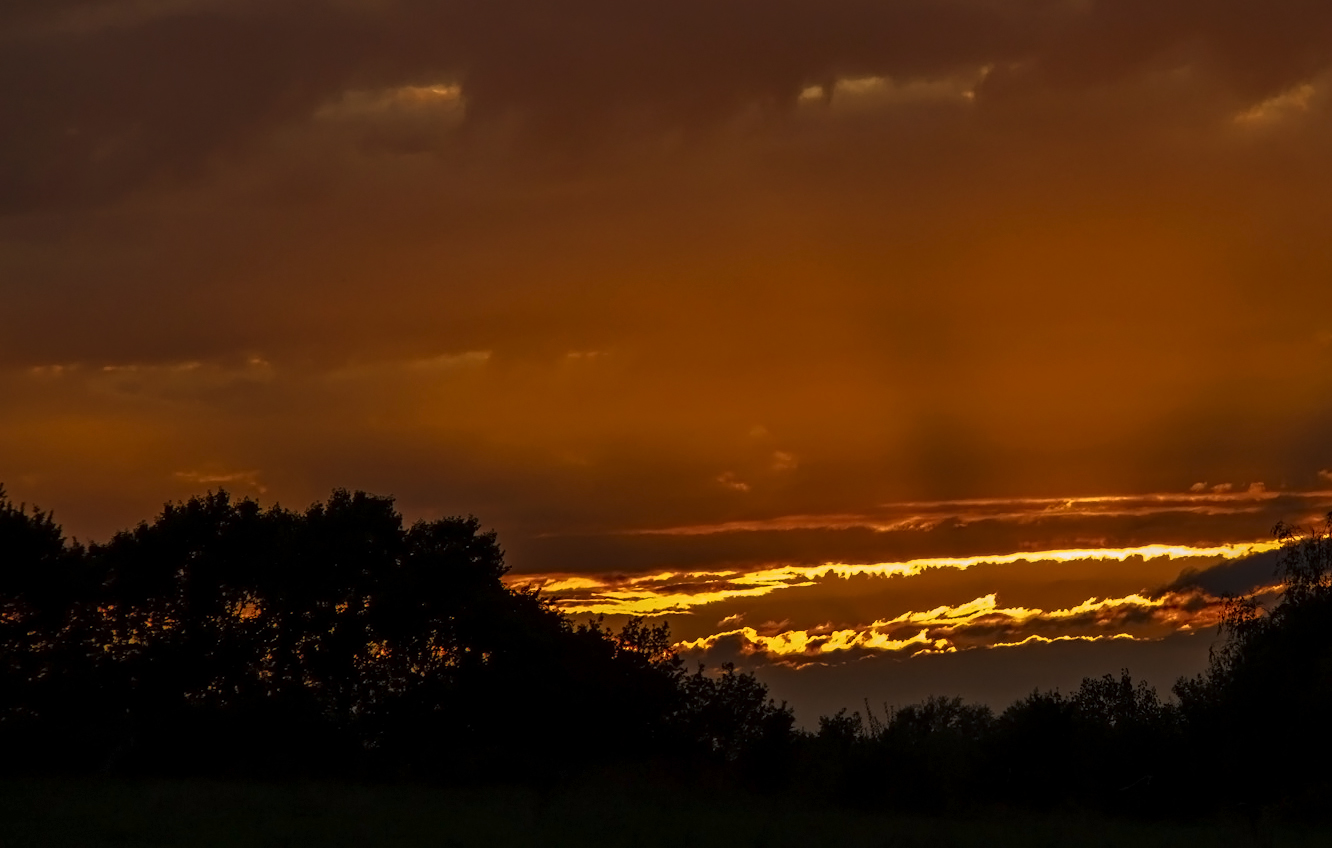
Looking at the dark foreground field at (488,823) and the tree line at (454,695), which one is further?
the tree line at (454,695)

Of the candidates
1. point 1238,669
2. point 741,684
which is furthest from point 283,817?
point 1238,669

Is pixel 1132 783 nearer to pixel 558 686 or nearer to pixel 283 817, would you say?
pixel 558 686

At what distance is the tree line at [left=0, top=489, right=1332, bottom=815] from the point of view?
150 feet

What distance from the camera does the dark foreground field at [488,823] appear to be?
1049 inches

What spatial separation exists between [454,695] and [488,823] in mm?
24282

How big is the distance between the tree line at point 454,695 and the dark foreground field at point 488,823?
771 cm

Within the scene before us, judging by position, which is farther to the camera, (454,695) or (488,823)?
(454,695)

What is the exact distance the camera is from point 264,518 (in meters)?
58.1

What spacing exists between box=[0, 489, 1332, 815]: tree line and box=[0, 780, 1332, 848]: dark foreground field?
771 cm

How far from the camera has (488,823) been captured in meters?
29.9

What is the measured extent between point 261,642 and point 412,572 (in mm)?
6635

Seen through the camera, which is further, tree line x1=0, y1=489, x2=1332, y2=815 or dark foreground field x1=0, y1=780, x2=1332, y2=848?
tree line x1=0, y1=489, x2=1332, y2=815

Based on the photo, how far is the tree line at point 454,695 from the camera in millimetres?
45844

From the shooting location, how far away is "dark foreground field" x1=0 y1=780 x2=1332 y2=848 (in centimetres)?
2664
